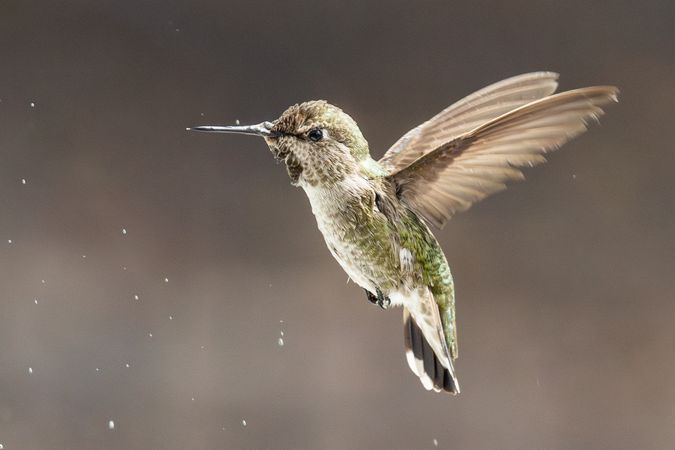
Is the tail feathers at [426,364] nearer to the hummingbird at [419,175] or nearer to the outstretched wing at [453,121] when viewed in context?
the hummingbird at [419,175]

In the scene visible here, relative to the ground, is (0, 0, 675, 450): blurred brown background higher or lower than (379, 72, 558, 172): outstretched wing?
higher

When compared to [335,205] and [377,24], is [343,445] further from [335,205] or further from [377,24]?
[335,205]

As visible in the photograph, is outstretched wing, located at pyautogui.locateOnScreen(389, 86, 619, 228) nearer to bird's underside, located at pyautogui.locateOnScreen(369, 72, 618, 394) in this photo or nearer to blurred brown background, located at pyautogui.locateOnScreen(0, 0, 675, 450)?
bird's underside, located at pyautogui.locateOnScreen(369, 72, 618, 394)

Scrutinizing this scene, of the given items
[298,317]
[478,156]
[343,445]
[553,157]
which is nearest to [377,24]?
[553,157]

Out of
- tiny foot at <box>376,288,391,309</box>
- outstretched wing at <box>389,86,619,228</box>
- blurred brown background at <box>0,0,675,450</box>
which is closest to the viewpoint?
outstretched wing at <box>389,86,619,228</box>

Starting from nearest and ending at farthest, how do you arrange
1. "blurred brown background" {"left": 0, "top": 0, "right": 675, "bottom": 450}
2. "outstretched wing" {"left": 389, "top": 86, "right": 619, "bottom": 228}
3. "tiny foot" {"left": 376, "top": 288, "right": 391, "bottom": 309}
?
1. "outstretched wing" {"left": 389, "top": 86, "right": 619, "bottom": 228}
2. "tiny foot" {"left": 376, "top": 288, "right": 391, "bottom": 309}
3. "blurred brown background" {"left": 0, "top": 0, "right": 675, "bottom": 450}

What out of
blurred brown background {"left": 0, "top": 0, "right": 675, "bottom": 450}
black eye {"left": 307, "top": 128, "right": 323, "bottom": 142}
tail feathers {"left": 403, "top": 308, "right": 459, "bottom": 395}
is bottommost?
tail feathers {"left": 403, "top": 308, "right": 459, "bottom": 395}

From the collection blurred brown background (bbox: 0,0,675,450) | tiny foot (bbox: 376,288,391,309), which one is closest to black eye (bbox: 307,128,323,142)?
tiny foot (bbox: 376,288,391,309)
